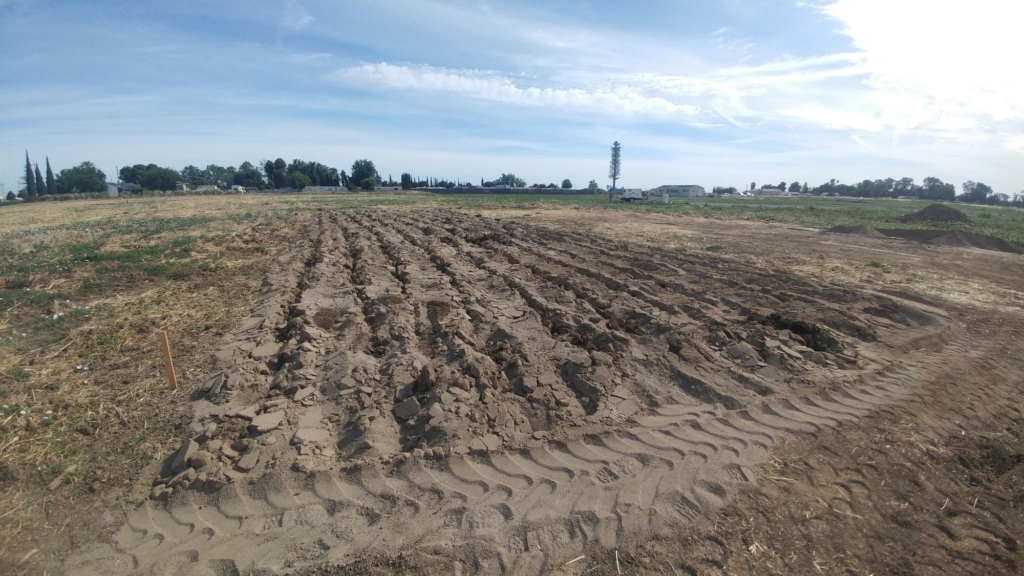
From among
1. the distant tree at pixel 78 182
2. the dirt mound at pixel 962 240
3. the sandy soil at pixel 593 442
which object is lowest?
the sandy soil at pixel 593 442

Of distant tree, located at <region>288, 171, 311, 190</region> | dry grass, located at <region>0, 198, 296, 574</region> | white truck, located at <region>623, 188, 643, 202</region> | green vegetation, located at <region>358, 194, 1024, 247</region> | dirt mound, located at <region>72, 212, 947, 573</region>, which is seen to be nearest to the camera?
dirt mound, located at <region>72, 212, 947, 573</region>

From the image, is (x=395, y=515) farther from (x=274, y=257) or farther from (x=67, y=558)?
(x=274, y=257)

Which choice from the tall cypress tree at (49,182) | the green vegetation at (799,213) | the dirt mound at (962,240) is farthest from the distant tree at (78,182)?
the dirt mound at (962,240)

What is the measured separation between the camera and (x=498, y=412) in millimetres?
4570

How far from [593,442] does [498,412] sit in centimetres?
93

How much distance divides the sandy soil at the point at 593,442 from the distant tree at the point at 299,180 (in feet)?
337

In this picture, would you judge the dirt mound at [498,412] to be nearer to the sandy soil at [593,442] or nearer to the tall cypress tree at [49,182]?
the sandy soil at [593,442]

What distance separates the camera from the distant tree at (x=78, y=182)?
89688 mm

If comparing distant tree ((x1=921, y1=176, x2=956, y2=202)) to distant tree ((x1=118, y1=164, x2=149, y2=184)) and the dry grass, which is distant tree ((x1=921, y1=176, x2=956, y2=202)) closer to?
the dry grass

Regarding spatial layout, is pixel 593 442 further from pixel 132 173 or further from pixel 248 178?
pixel 132 173

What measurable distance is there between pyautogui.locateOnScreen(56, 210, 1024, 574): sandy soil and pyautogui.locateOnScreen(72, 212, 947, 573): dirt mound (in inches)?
0.9

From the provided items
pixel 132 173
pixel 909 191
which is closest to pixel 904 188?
pixel 909 191

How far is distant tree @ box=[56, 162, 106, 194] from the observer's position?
8969 centimetres

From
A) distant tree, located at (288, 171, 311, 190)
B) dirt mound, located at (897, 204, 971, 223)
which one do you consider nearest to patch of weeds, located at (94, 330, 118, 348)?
dirt mound, located at (897, 204, 971, 223)
